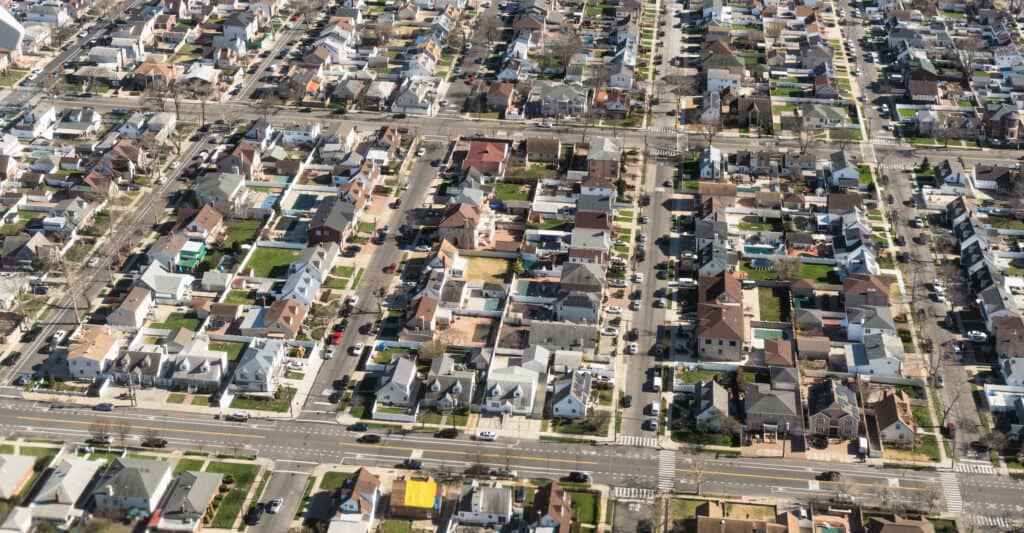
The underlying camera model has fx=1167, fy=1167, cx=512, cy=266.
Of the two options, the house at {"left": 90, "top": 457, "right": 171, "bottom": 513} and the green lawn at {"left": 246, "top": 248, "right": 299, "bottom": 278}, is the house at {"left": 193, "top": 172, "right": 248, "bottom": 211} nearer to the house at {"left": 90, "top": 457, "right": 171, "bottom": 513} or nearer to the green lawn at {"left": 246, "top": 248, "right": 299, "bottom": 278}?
the green lawn at {"left": 246, "top": 248, "right": 299, "bottom": 278}

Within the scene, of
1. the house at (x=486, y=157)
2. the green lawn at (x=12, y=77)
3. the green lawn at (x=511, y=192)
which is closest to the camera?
the green lawn at (x=511, y=192)

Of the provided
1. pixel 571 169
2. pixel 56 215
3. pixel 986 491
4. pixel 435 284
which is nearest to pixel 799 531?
pixel 986 491

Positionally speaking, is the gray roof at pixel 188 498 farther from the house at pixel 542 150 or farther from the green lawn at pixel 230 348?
the house at pixel 542 150

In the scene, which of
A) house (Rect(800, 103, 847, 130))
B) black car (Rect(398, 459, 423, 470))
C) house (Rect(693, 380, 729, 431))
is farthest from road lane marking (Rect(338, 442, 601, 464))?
house (Rect(800, 103, 847, 130))

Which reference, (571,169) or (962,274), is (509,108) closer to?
(571,169)

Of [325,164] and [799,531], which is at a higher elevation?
[325,164]

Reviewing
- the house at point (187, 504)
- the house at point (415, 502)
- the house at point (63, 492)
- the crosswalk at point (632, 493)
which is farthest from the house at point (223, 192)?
the crosswalk at point (632, 493)

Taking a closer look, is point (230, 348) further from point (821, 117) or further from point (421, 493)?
point (821, 117)
